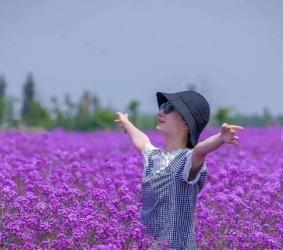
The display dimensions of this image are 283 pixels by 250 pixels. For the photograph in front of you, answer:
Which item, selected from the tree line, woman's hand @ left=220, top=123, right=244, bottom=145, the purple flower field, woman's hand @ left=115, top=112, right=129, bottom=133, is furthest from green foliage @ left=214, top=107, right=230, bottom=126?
woman's hand @ left=220, top=123, right=244, bottom=145

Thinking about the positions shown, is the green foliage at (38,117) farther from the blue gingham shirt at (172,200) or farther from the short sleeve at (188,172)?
the short sleeve at (188,172)

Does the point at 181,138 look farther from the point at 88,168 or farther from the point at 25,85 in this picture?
the point at 25,85

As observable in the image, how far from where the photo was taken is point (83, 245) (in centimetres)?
511

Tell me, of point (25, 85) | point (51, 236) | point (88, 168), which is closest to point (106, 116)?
point (25, 85)

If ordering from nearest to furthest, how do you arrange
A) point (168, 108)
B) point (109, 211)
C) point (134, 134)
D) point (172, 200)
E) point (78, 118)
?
point (172, 200) < point (168, 108) < point (134, 134) < point (109, 211) < point (78, 118)

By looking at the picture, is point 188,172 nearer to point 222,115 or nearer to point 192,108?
point 192,108

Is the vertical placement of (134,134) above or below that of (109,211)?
A: above

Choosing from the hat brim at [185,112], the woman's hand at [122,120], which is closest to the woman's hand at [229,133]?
the hat brim at [185,112]

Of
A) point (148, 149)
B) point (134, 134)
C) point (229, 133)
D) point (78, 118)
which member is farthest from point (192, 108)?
point (78, 118)

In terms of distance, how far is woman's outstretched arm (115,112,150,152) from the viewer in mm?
5738

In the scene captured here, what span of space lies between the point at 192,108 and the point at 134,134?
575mm

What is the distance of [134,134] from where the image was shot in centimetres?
586

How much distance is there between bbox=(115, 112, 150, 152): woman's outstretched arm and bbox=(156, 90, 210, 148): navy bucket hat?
37cm

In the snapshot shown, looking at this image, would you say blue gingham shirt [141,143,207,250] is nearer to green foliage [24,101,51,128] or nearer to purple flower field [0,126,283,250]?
purple flower field [0,126,283,250]
